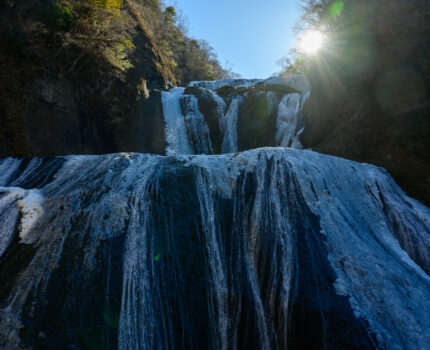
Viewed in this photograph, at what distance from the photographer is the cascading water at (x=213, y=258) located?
223cm

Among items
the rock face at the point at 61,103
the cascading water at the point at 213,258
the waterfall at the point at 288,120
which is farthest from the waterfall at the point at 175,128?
the cascading water at the point at 213,258

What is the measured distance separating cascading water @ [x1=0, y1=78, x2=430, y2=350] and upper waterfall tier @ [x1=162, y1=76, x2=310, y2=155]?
5.86 meters

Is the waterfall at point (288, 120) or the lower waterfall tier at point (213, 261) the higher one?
the waterfall at point (288, 120)

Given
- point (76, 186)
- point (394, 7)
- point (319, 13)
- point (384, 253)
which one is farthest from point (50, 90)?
point (319, 13)

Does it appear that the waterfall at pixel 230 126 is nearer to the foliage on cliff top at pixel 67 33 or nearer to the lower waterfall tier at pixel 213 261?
the foliage on cliff top at pixel 67 33

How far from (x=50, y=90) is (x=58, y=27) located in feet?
6.70

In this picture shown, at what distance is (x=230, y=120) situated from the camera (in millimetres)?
10547

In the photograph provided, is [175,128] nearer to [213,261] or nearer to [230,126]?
[230,126]

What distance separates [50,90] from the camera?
6980 mm

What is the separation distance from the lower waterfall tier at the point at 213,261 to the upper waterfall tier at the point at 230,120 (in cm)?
606

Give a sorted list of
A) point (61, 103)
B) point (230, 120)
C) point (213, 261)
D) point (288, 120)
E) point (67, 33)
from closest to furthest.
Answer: point (213, 261) → point (67, 33) → point (61, 103) → point (288, 120) → point (230, 120)

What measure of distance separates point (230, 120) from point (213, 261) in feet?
28.5

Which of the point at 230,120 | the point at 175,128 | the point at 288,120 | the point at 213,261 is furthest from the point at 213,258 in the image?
the point at 230,120

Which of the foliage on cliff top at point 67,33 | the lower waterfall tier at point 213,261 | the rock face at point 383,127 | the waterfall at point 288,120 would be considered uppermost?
the foliage on cliff top at point 67,33
